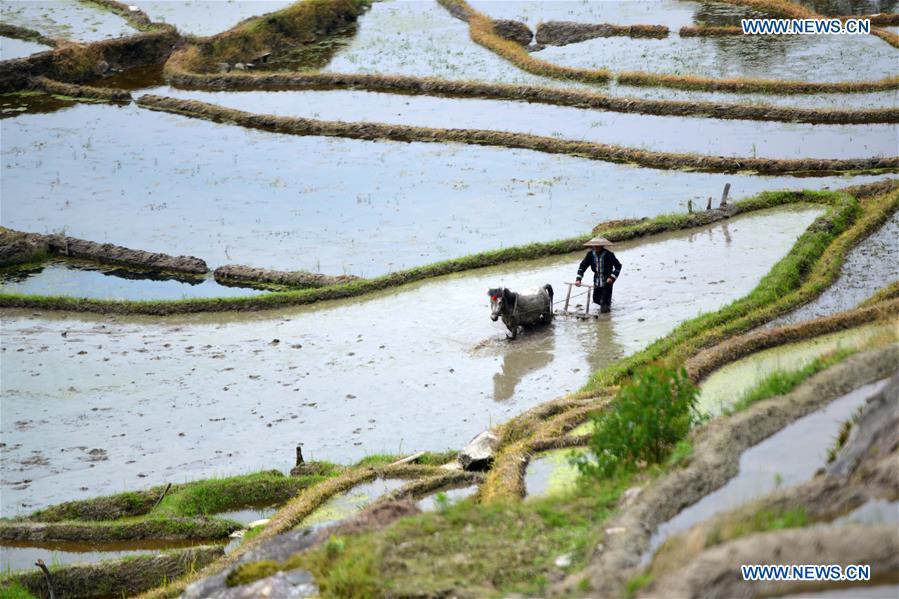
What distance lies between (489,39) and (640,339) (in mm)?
18576

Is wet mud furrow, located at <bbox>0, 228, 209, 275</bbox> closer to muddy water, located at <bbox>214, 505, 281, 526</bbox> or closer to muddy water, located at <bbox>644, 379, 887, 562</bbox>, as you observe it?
muddy water, located at <bbox>214, 505, 281, 526</bbox>

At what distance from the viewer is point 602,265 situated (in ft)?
49.9

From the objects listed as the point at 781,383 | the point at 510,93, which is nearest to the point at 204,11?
the point at 510,93

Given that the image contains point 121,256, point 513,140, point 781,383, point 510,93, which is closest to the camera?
point 781,383

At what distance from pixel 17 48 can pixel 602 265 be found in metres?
23.7

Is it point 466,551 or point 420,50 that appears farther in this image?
point 420,50

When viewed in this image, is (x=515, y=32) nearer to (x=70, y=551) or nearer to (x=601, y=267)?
(x=601, y=267)

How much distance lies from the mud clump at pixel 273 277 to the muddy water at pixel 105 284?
0.18m

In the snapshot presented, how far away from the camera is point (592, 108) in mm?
25656

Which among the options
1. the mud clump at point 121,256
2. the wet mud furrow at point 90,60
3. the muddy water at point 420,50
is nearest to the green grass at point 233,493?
the mud clump at point 121,256

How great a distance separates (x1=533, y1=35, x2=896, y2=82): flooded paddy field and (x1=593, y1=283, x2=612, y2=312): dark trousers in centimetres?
1242

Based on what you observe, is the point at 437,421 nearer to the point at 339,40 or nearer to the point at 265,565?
the point at 265,565

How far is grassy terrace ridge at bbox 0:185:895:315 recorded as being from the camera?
18.0m

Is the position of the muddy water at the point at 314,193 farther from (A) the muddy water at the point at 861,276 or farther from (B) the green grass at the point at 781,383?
(B) the green grass at the point at 781,383
